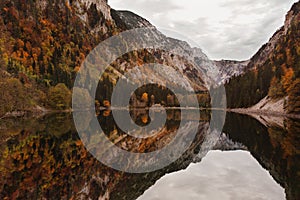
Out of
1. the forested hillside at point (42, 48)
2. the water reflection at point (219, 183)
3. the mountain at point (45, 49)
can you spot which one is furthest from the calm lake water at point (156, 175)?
the mountain at point (45, 49)

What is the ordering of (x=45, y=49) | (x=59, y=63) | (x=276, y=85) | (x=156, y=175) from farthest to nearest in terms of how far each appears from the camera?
(x=45, y=49) < (x=59, y=63) < (x=276, y=85) < (x=156, y=175)

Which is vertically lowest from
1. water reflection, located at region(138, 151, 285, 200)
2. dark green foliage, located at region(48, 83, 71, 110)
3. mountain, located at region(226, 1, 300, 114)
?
water reflection, located at region(138, 151, 285, 200)

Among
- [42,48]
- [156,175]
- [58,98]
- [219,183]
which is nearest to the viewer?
[219,183]

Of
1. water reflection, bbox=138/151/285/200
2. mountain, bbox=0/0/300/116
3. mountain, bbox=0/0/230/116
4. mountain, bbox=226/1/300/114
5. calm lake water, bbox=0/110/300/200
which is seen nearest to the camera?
water reflection, bbox=138/151/285/200

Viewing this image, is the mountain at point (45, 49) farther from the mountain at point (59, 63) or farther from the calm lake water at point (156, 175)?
the calm lake water at point (156, 175)

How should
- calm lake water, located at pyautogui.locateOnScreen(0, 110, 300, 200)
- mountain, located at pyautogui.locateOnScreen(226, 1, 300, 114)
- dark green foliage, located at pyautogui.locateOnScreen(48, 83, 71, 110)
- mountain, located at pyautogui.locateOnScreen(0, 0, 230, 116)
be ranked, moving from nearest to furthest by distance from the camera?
1. calm lake water, located at pyautogui.locateOnScreen(0, 110, 300, 200)
2. mountain, located at pyautogui.locateOnScreen(226, 1, 300, 114)
3. dark green foliage, located at pyautogui.locateOnScreen(48, 83, 71, 110)
4. mountain, located at pyautogui.locateOnScreen(0, 0, 230, 116)

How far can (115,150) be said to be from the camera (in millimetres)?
27812

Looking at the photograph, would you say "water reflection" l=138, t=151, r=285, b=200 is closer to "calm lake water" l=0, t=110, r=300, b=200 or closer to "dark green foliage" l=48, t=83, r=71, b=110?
"calm lake water" l=0, t=110, r=300, b=200

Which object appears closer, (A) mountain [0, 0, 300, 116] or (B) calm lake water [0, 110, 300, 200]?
(B) calm lake water [0, 110, 300, 200]

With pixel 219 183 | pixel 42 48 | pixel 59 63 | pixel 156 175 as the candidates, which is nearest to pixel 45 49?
pixel 42 48

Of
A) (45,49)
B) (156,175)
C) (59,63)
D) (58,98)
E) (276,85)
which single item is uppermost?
(45,49)

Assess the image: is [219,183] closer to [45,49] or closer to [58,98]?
[58,98]

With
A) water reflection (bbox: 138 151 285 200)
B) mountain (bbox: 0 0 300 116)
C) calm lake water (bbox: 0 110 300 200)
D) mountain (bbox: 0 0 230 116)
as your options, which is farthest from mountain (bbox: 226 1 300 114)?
water reflection (bbox: 138 151 285 200)

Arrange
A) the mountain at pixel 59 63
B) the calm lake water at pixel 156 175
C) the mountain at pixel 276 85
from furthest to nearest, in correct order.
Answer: the mountain at pixel 59 63 < the mountain at pixel 276 85 < the calm lake water at pixel 156 175
